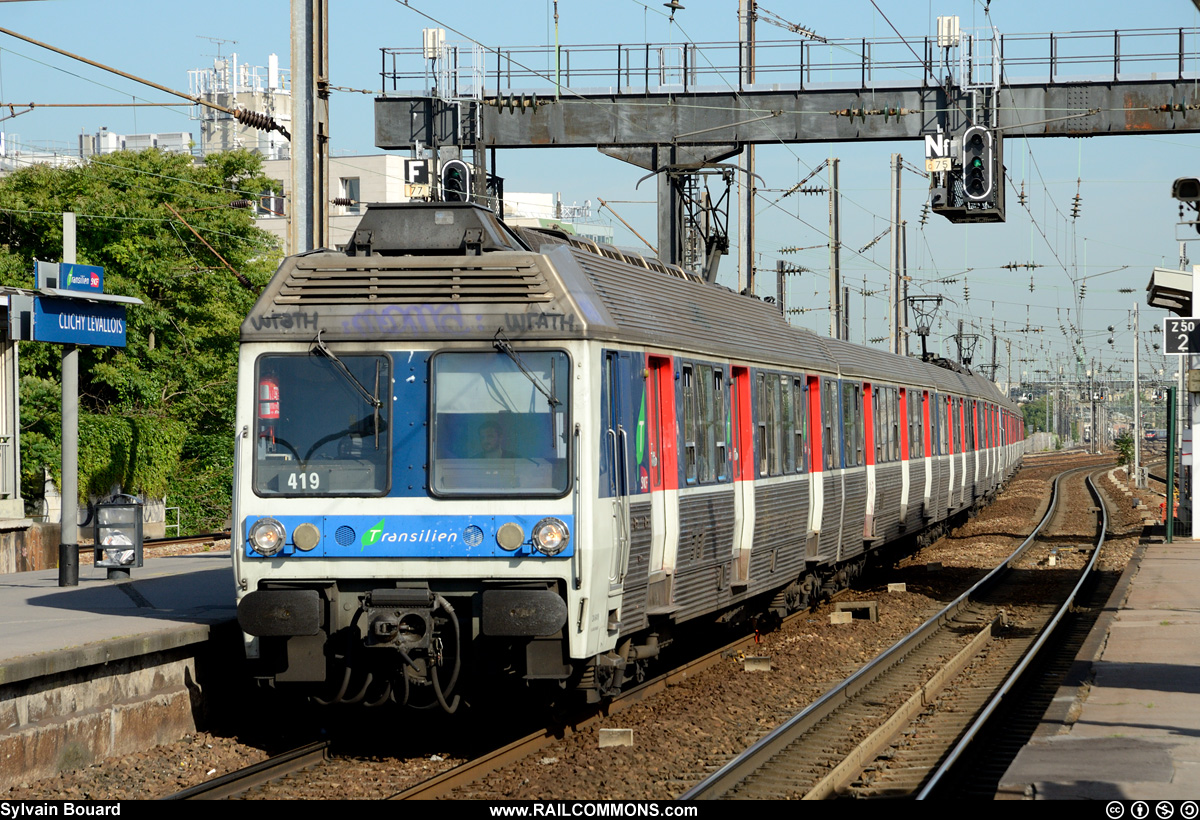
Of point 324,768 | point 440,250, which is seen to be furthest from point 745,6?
point 324,768

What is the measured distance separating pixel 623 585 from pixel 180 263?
30161 mm

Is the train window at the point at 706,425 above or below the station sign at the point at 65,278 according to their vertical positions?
below

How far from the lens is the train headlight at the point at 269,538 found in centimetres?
916

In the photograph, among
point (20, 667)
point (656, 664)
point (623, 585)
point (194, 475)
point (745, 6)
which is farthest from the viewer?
point (194, 475)

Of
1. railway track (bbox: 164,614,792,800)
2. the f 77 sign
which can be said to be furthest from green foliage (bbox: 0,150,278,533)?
railway track (bbox: 164,614,792,800)

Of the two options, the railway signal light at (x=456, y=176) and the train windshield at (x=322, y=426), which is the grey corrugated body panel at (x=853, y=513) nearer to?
the railway signal light at (x=456, y=176)

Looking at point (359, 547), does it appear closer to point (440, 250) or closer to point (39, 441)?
point (440, 250)

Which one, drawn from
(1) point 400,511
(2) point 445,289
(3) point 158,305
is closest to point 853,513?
(2) point 445,289

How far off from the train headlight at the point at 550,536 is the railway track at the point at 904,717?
65.0 inches

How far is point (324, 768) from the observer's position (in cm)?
927

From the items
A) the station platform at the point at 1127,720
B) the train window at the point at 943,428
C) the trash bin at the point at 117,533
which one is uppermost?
the train window at the point at 943,428

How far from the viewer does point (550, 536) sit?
352 inches

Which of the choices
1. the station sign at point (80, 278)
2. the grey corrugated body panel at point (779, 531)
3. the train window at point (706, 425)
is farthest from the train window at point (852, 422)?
the station sign at point (80, 278)

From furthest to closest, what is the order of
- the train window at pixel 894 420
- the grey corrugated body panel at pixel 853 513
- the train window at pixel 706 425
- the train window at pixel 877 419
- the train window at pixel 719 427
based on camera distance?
the train window at pixel 894 420
the train window at pixel 877 419
the grey corrugated body panel at pixel 853 513
the train window at pixel 719 427
the train window at pixel 706 425
